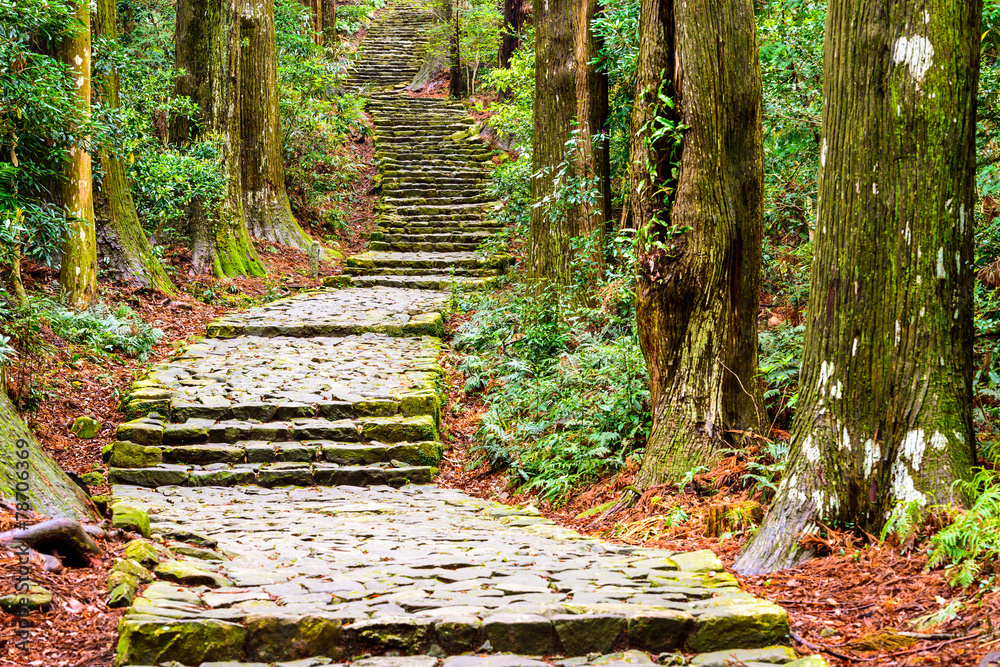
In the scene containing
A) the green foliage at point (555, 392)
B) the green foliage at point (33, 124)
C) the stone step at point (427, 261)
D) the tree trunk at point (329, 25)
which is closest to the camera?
the green foliage at point (555, 392)

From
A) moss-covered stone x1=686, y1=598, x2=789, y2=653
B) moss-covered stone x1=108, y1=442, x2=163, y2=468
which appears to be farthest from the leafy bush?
moss-covered stone x1=686, y1=598, x2=789, y2=653

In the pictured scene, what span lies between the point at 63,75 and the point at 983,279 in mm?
8767

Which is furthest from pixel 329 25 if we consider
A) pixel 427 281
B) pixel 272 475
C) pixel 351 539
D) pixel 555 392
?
pixel 351 539

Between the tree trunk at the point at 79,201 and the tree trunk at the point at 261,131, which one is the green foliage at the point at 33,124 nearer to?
the tree trunk at the point at 79,201

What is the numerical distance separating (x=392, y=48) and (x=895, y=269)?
31.4 metres

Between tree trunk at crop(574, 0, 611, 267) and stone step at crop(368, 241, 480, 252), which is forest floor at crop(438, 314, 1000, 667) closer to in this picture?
tree trunk at crop(574, 0, 611, 267)

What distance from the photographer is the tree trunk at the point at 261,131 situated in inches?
584

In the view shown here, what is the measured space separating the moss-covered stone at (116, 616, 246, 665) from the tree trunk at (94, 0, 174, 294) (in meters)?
8.84

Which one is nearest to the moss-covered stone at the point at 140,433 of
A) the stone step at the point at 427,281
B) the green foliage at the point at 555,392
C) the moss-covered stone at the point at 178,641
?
the green foliage at the point at 555,392

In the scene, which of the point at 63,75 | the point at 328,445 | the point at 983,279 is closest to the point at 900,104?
the point at 983,279

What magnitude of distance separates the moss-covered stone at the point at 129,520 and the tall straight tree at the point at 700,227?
11.1ft

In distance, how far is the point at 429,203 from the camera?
18766 millimetres

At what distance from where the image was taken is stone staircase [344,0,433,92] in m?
28.8

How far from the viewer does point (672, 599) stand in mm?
3695
